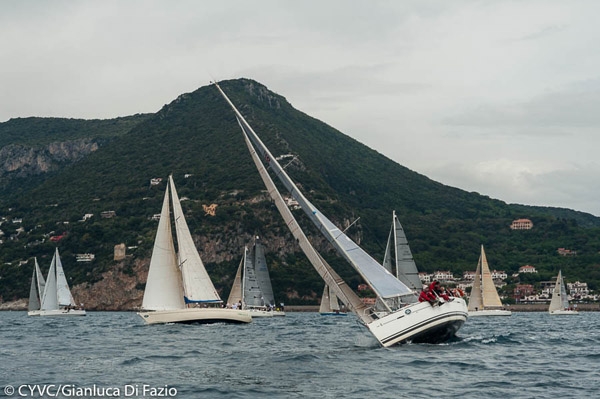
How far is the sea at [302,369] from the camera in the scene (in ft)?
71.9

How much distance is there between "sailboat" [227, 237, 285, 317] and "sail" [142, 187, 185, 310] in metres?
25.1

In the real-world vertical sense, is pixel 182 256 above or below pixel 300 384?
above

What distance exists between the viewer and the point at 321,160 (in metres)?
199

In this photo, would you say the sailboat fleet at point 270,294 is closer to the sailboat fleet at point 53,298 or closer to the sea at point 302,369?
the sailboat fleet at point 53,298

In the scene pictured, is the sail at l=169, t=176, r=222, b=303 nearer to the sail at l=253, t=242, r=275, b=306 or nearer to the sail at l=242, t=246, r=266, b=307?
the sail at l=242, t=246, r=266, b=307

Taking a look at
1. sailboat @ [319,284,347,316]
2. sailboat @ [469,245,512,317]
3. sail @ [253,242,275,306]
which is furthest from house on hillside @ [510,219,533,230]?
sail @ [253,242,275,306]

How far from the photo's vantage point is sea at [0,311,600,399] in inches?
863

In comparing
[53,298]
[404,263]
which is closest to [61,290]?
[53,298]

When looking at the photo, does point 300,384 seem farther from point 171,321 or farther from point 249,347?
point 171,321

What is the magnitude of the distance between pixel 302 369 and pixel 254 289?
60.5m

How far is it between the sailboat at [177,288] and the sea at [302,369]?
1372cm

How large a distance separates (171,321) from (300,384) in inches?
1230

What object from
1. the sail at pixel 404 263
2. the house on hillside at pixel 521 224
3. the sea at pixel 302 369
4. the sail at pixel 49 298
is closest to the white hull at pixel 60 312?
the sail at pixel 49 298

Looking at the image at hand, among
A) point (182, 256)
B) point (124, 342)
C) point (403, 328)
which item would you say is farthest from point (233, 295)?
point (403, 328)
